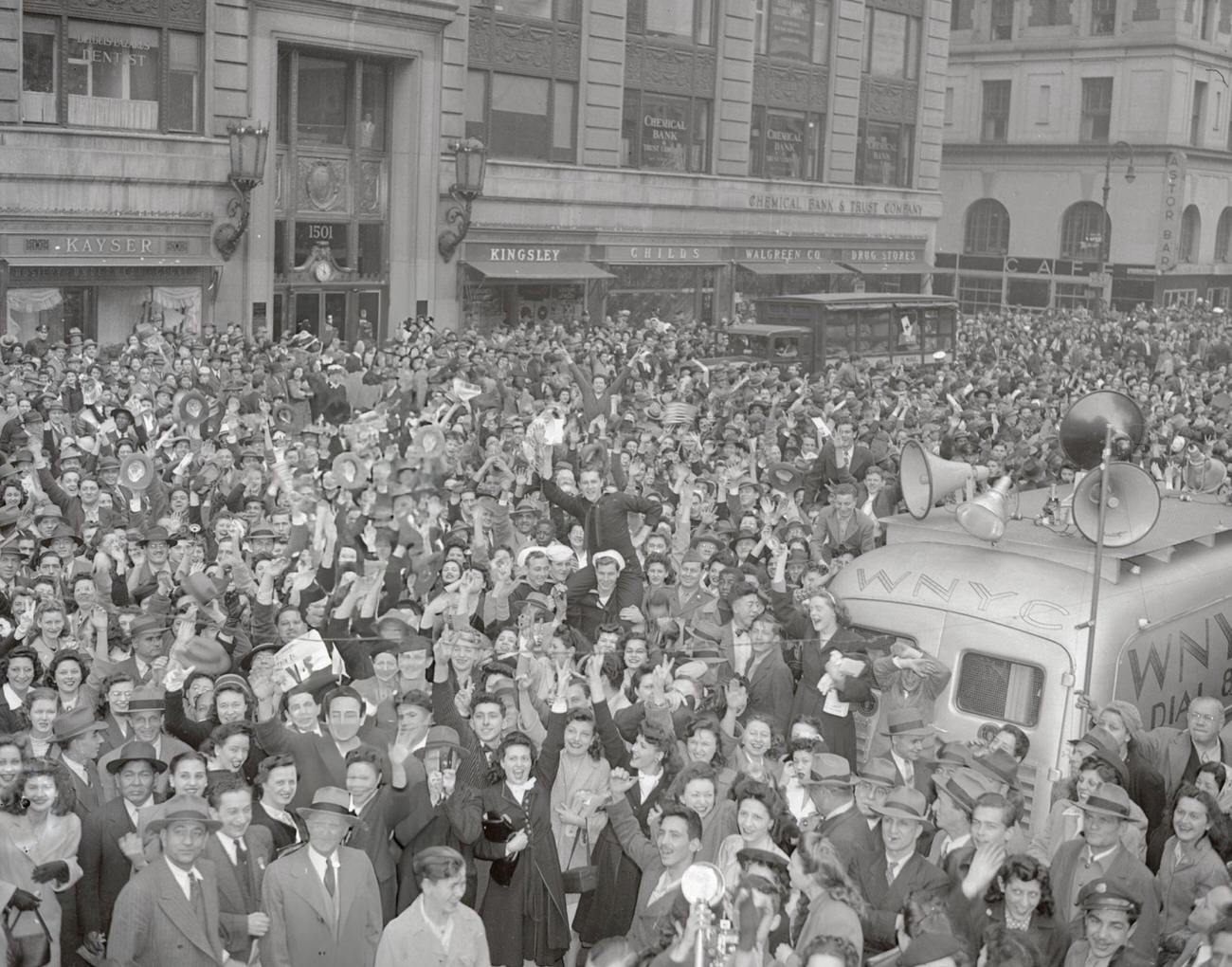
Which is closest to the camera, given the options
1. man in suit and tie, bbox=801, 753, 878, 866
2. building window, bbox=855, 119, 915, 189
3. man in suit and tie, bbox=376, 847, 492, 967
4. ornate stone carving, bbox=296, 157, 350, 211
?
man in suit and tie, bbox=376, 847, 492, 967

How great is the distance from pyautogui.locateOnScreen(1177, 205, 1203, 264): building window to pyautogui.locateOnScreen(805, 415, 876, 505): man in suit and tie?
169 feet

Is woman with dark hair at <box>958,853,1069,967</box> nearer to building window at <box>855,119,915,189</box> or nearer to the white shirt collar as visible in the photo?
the white shirt collar

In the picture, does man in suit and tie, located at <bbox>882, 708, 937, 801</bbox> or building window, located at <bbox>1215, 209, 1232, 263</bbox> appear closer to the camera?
man in suit and tie, located at <bbox>882, 708, 937, 801</bbox>

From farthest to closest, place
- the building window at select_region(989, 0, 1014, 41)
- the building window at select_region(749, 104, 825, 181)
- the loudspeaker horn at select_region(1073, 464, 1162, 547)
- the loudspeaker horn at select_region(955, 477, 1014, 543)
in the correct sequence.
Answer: the building window at select_region(989, 0, 1014, 41), the building window at select_region(749, 104, 825, 181), the loudspeaker horn at select_region(955, 477, 1014, 543), the loudspeaker horn at select_region(1073, 464, 1162, 547)

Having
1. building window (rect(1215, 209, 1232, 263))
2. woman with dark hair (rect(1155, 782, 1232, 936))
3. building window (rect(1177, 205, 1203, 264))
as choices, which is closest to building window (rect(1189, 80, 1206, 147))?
building window (rect(1177, 205, 1203, 264))

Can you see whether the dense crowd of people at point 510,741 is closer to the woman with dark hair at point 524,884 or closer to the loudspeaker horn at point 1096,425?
the woman with dark hair at point 524,884

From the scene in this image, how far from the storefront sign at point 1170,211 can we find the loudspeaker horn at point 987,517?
177 feet

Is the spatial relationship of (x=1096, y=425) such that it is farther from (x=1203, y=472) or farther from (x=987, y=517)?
(x=1203, y=472)

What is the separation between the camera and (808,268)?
45.4 metres

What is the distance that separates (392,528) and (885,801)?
14.9ft

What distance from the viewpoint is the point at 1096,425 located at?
396 inches

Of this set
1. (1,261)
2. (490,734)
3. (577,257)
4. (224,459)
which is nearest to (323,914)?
(490,734)

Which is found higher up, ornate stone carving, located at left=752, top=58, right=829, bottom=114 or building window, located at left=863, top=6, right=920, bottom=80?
building window, located at left=863, top=6, right=920, bottom=80

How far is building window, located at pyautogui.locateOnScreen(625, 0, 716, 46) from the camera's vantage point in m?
39.7
